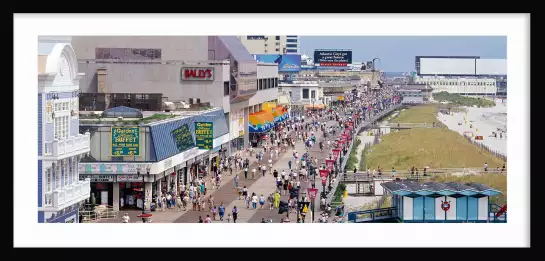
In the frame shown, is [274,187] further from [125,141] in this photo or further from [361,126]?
[361,126]

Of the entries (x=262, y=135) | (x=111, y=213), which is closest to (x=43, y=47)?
(x=111, y=213)

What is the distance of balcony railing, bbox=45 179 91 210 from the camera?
19.0 m

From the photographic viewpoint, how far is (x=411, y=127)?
78812 mm

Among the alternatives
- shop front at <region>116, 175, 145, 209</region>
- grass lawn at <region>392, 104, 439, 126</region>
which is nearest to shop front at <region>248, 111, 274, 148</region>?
shop front at <region>116, 175, 145, 209</region>

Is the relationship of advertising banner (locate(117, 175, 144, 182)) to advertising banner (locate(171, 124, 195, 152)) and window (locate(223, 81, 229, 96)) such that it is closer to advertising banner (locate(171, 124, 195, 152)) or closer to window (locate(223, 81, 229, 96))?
advertising banner (locate(171, 124, 195, 152))

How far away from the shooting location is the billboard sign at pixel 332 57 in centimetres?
11288

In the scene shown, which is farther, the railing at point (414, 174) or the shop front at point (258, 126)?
the shop front at point (258, 126)

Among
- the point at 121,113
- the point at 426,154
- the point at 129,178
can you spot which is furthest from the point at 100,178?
the point at 426,154

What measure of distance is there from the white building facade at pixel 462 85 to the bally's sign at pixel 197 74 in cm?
7879

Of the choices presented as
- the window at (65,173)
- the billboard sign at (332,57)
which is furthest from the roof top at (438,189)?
the billboard sign at (332,57)

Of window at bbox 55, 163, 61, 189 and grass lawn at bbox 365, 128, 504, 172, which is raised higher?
window at bbox 55, 163, 61, 189

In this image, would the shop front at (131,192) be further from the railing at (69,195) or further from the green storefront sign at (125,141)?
the railing at (69,195)

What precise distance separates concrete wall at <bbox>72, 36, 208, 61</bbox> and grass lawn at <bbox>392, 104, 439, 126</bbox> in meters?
43.1

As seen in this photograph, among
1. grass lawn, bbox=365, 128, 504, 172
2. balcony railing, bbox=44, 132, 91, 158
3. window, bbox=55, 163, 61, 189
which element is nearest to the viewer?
balcony railing, bbox=44, 132, 91, 158
